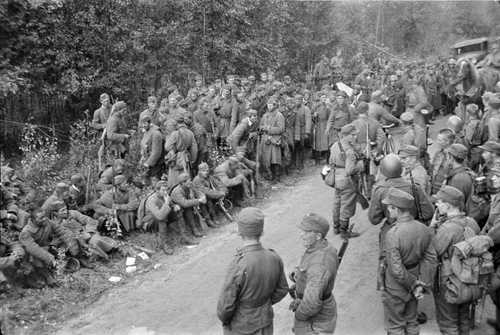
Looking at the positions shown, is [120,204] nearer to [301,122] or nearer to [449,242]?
[301,122]

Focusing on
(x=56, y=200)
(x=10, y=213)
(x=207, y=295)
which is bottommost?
(x=207, y=295)

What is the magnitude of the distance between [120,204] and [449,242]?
6264 millimetres

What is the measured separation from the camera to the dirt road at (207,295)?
728 cm

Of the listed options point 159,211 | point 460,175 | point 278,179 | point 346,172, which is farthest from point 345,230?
point 278,179

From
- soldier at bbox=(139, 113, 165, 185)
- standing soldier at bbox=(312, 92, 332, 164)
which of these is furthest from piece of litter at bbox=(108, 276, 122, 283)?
standing soldier at bbox=(312, 92, 332, 164)

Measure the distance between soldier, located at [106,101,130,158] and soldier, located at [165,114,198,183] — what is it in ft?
6.17

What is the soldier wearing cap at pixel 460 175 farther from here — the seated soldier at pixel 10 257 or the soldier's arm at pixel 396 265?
the seated soldier at pixel 10 257

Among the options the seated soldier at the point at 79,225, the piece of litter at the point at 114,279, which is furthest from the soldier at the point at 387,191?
the seated soldier at the point at 79,225

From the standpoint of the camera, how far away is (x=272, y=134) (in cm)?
1304

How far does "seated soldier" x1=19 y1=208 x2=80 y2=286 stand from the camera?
26.4 ft

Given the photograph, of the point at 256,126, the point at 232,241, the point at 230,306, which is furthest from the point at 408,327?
the point at 256,126

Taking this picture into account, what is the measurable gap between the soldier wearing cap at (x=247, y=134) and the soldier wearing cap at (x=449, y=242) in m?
6.76

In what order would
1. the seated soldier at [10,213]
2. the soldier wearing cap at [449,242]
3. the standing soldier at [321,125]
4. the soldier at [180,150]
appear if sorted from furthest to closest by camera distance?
the standing soldier at [321,125] < the soldier at [180,150] < the seated soldier at [10,213] < the soldier wearing cap at [449,242]

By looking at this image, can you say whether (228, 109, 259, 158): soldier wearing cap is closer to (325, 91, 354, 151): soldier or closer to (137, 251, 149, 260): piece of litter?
(325, 91, 354, 151): soldier
